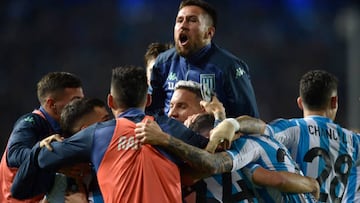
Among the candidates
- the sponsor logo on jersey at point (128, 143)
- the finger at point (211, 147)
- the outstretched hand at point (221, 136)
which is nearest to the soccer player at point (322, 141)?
the outstretched hand at point (221, 136)

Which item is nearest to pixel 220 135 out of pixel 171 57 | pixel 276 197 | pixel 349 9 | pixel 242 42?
pixel 276 197

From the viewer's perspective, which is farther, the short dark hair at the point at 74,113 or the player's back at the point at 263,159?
the short dark hair at the point at 74,113

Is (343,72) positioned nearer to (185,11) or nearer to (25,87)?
(25,87)

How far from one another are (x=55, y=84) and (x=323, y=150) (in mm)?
1793

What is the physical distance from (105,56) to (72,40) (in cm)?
60

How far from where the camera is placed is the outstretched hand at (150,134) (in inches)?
176

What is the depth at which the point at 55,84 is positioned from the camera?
5.60 m

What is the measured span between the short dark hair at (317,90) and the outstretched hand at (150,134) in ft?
5.38

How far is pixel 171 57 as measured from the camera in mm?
6438

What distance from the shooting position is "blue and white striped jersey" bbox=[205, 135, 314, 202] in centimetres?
482

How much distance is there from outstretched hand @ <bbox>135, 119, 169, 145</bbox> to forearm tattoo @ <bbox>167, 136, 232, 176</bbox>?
0.05 metres

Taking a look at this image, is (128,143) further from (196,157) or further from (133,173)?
(196,157)

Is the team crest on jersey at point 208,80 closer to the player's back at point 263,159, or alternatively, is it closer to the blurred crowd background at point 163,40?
the player's back at point 263,159

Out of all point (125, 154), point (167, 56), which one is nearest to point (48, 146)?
point (125, 154)
